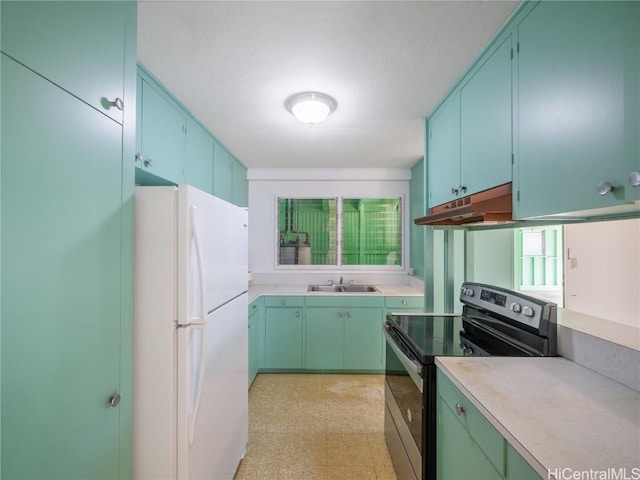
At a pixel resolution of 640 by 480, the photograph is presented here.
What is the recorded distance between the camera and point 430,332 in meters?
1.60

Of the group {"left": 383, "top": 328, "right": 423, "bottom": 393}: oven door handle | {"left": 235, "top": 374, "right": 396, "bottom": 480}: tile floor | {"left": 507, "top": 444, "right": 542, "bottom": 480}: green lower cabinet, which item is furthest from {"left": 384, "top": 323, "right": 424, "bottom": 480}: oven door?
{"left": 507, "top": 444, "right": 542, "bottom": 480}: green lower cabinet

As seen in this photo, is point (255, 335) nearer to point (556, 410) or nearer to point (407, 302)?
point (407, 302)

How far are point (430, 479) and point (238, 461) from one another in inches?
43.5

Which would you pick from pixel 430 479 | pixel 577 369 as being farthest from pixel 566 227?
pixel 430 479

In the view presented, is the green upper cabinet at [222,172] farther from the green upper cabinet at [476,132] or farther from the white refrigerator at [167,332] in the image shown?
the green upper cabinet at [476,132]

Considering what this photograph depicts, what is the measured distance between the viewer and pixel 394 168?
3.47 m

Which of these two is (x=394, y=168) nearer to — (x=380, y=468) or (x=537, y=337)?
(x=537, y=337)

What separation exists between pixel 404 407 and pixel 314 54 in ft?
6.08

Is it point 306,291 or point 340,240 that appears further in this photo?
point 340,240

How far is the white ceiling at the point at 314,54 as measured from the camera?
1.15 m

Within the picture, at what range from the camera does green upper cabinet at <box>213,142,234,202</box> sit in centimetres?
252

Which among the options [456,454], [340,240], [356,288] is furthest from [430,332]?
[340,240]

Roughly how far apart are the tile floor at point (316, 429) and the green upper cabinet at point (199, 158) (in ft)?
6.22

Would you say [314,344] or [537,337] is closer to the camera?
[537,337]
